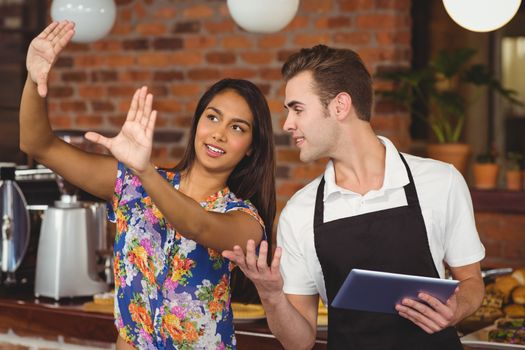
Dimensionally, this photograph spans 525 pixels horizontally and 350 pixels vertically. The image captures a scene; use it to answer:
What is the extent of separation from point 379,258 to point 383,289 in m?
0.25

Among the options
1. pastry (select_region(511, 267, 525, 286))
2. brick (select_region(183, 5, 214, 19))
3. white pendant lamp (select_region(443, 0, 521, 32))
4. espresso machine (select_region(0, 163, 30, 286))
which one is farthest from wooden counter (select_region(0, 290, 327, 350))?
brick (select_region(183, 5, 214, 19))

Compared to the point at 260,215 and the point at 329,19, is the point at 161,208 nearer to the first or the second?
the point at 260,215

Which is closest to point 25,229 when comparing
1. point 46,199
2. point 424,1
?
point 46,199

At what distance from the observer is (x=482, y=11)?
3.06 m

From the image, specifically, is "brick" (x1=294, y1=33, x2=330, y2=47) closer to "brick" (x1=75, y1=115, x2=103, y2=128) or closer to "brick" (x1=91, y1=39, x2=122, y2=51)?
"brick" (x1=91, y1=39, x2=122, y2=51)

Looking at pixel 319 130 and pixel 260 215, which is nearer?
pixel 319 130

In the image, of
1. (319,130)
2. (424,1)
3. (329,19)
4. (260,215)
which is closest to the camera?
(319,130)

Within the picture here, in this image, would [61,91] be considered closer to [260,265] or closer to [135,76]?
[135,76]

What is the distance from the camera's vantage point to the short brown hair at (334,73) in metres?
2.15

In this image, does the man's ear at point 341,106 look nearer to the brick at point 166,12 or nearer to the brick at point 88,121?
the brick at point 166,12

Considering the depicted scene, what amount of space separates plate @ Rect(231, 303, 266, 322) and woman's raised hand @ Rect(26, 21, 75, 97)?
2.85 feet

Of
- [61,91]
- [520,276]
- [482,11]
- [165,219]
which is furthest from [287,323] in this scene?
[61,91]

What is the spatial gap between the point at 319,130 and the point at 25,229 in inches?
55.4

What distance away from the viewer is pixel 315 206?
220 cm
